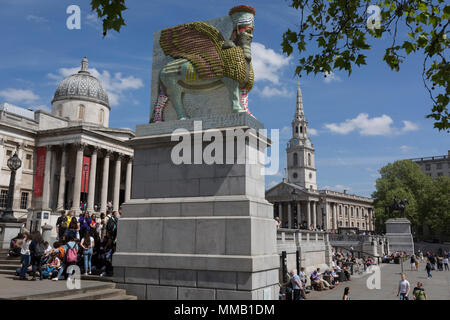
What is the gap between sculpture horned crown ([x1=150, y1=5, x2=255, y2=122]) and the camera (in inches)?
359

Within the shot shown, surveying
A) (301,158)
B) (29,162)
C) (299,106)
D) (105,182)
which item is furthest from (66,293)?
(299,106)

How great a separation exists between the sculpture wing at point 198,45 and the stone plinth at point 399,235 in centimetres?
4294

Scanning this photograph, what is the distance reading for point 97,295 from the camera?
781 cm

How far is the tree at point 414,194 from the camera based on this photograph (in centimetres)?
7062

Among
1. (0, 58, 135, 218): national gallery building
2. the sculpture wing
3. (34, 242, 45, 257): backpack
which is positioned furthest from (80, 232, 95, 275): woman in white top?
(0, 58, 135, 218): national gallery building

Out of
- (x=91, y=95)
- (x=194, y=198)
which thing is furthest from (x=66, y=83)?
(x=194, y=198)

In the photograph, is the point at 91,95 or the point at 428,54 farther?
the point at 91,95

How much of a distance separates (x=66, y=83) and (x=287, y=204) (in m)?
72.3

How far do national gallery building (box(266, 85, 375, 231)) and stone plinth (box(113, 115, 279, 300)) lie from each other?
89580 mm

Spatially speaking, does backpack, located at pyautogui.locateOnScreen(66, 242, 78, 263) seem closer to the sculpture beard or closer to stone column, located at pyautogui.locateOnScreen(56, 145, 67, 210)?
the sculpture beard

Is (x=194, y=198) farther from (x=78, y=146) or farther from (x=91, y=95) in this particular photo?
(x=91, y=95)

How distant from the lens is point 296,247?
79.6ft

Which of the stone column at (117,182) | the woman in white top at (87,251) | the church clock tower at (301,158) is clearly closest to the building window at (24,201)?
the stone column at (117,182)

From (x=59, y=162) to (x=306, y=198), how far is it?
72.4 meters
